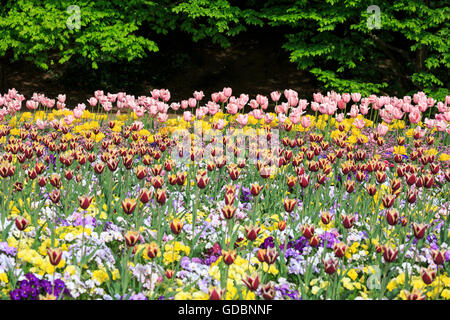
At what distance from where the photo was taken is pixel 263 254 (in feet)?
9.11

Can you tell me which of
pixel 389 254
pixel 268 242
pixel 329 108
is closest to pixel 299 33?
pixel 329 108

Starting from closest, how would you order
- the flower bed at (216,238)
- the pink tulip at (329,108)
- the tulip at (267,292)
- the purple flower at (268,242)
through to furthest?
1. the tulip at (267,292)
2. the flower bed at (216,238)
3. the purple flower at (268,242)
4. the pink tulip at (329,108)

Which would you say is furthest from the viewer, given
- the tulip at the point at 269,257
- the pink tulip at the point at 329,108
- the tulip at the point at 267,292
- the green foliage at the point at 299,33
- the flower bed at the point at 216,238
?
the green foliage at the point at 299,33

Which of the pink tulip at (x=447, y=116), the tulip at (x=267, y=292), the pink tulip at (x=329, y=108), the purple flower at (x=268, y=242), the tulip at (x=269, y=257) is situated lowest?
the purple flower at (x=268, y=242)

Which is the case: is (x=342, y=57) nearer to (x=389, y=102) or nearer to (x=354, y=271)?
(x=389, y=102)

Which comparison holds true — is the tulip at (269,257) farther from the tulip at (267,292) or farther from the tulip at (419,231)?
the tulip at (419,231)

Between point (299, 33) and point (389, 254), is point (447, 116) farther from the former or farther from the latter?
point (299, 33)

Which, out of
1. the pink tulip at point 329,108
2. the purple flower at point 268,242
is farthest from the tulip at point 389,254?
the pink tulip at point 329,108

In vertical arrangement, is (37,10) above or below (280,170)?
Result: above

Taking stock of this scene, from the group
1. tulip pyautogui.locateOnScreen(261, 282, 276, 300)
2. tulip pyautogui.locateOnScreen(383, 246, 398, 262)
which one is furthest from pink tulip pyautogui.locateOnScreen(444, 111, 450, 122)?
tulip pyautogui.locateOnScreen(261, 282, 276, 300)

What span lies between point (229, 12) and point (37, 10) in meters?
4.98

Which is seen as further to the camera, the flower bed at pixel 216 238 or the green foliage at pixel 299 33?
the green foliage at pixel 299 33

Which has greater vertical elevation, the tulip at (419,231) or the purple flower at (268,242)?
the tulip at (419,231)
